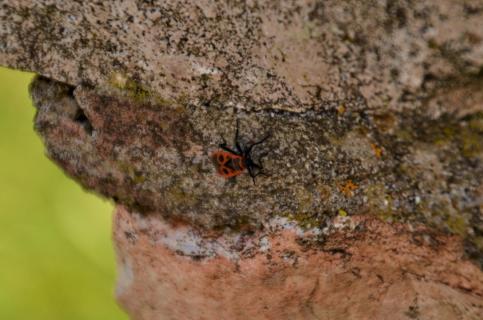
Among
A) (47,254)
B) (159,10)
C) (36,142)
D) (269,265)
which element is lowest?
(269,265)

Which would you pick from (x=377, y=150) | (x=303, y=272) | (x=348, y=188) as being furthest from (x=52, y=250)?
(x=377, y=150)

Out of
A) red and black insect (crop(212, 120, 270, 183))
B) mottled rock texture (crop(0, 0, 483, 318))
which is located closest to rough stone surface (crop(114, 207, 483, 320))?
mottled rock texture (crop(0, 0, 483, 318))

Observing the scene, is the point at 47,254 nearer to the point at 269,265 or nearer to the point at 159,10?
the point at 269,265

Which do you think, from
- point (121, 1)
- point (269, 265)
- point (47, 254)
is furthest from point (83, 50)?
point (47, 254)

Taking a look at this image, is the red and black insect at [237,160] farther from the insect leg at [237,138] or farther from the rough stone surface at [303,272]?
the rough stone surface at [303,272]

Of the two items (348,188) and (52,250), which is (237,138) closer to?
(348,188)
